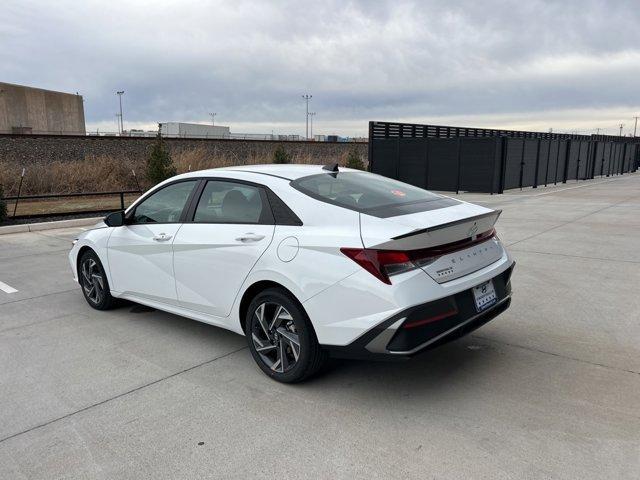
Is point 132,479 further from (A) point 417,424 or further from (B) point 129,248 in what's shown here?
(B) point 129,248

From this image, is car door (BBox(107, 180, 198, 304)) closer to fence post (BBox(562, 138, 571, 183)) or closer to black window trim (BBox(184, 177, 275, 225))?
black window trim (BBox(184, 177, 275, 225))

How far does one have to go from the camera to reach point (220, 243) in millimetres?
4039

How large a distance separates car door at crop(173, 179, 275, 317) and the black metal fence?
17.4 metres

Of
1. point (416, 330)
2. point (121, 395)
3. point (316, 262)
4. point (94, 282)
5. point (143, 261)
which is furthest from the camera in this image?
point (94, 282)

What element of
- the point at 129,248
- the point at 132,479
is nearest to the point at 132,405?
the point at 132,479

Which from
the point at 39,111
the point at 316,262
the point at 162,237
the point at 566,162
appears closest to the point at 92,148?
the point at 566,162

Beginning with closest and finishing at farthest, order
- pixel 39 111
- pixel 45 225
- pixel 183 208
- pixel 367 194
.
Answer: pixel 367 194 → pixel 183 208 → pixel 45 225 → pixel 39 111

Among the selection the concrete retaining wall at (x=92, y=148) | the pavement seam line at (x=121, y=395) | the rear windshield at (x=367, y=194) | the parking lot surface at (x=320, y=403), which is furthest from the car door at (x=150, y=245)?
the concrete retaining wall at (x=92, y=148)

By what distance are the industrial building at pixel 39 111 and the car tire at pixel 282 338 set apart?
61.6m

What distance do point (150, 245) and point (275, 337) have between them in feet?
5.68

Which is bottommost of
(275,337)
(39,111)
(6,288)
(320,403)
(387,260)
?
(6,288)

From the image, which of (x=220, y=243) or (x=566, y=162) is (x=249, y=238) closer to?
(x=220, y=243)

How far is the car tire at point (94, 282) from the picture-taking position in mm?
5457

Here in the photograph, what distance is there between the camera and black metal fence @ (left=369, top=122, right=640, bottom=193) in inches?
794
